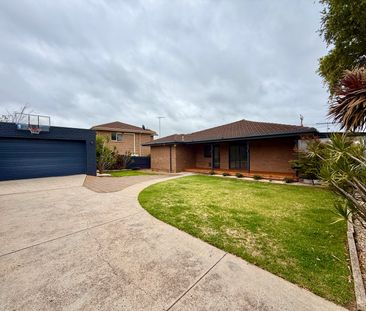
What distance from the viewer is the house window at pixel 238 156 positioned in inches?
603

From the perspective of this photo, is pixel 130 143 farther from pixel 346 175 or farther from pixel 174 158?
pixel 346 175

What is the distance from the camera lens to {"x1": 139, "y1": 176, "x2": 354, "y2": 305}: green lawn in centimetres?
261

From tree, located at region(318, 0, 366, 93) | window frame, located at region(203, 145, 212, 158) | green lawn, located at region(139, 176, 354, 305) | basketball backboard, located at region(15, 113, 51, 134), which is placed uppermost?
tree, located at region(318, 0, 366, 93)

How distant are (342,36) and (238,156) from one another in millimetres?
9672

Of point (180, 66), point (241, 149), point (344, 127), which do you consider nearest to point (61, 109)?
point (180, 66)

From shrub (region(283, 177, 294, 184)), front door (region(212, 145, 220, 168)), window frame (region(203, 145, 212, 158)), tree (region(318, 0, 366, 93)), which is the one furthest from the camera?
window frame (region(203, 145, 212, 158))

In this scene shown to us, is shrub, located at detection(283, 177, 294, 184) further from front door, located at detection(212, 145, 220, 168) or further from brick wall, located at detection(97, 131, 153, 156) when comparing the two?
brick wall, located at detection(97, 131, 153, 156)

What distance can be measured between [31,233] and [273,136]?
41.1 feet

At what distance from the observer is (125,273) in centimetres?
262

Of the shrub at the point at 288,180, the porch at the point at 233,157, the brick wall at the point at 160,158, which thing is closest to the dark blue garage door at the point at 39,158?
the brick wall at the point at 160,158

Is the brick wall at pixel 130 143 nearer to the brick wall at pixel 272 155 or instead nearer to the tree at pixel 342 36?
the brick wall at pixel 272 155

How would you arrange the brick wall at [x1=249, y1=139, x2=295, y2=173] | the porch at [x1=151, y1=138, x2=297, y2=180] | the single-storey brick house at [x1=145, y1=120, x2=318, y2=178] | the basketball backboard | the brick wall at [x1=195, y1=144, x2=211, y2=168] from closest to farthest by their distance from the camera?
the basketball backboard, the single-storey brick house at [x1=145, y1=120, x2=318, y2=178], the brick wall at [x1=249, y1=139, x2=295, y2=173], the porch at [x1=151, y1=138, x2=297, y2=180], the brick wall at [x1=195, y1=144, x2=211, y2=168]

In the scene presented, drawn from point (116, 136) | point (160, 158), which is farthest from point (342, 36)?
point (116, 136)

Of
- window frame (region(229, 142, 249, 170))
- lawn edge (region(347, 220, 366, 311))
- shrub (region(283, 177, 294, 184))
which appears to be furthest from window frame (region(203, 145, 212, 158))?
lawn edge (region(347, 220, 366, 311))
